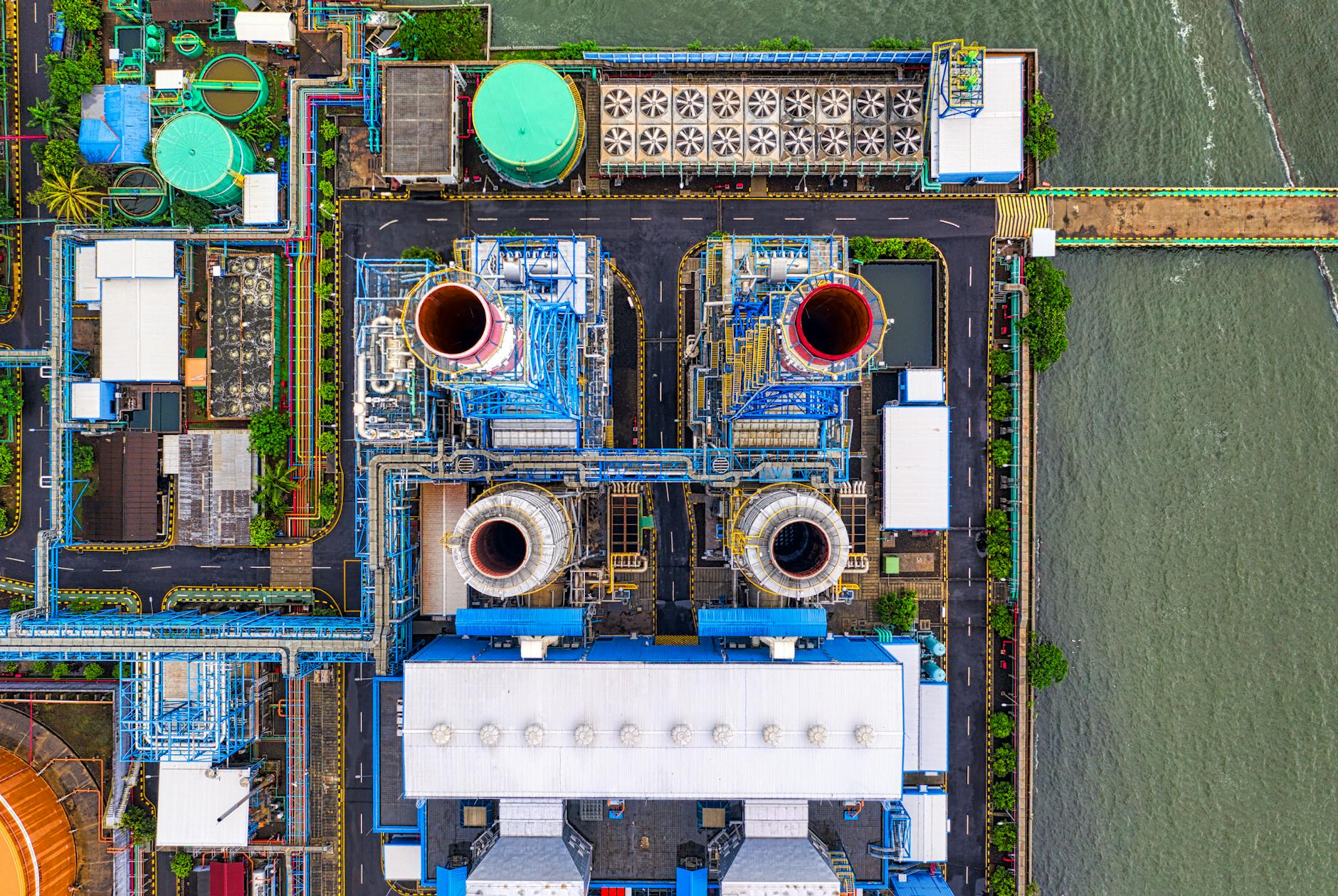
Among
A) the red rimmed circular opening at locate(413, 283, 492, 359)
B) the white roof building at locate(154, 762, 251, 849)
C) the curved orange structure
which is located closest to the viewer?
the red rimmed circular opening at locate(413, 283, 492, 359)

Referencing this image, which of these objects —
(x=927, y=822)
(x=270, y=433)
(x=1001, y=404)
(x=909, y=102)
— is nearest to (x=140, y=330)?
(x=270, y=433)

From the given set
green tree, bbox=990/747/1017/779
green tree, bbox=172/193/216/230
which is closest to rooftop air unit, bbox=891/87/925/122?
green tree, bbox=990/747/1017/779

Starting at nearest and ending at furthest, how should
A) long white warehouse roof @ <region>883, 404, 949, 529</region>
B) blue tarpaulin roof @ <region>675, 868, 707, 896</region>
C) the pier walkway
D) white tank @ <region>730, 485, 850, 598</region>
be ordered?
white tank @ <region>730, 485, 850, 598</region> → blue tarpaulin roof @ <region>675, 868, 707, 896</region> → long white warehouse roof @ <region>883, 404, 949, 529</region> → the pier walkway

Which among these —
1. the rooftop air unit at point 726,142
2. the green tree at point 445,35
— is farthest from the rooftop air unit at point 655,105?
the green tree at point 445,35

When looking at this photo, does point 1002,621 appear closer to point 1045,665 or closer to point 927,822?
point 1045,665

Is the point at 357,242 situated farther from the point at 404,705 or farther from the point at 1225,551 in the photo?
the point at 1225,551

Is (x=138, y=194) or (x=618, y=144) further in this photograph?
(x=138, y=194)

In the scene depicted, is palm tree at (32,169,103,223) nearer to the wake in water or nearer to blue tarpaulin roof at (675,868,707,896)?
blue tarpaulin roof at (675,868,707,896)
